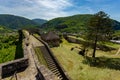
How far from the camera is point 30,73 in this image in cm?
1845

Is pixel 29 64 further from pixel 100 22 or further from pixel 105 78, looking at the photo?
pixel 100 22

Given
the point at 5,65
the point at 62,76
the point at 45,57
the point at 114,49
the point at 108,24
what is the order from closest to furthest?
1. the point at 5,65
2. the point at 62,76
3. the point at 45,57
4. the point at 108,24
5. the point at 114,49

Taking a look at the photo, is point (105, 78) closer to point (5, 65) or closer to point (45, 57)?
point (45, 57)

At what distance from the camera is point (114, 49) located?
64625 millimetres

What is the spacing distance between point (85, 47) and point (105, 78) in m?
27.2

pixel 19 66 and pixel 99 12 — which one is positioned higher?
pixel 99 12

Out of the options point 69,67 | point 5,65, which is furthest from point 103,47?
point 5,65

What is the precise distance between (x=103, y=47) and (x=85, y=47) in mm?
17088

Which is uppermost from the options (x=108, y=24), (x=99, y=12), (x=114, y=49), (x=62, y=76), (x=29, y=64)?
(x=99, y=12)

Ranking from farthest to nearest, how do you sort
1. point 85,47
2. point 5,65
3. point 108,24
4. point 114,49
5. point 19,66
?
point 114,49
point 85,47
point 108,24
point 19,66
point 5,65

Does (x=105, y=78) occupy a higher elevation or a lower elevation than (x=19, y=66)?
lower

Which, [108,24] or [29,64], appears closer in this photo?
[29,64]

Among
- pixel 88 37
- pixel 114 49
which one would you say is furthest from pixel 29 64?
pixel 114 49

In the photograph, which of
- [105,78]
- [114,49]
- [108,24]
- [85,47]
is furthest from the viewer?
[114,49]
